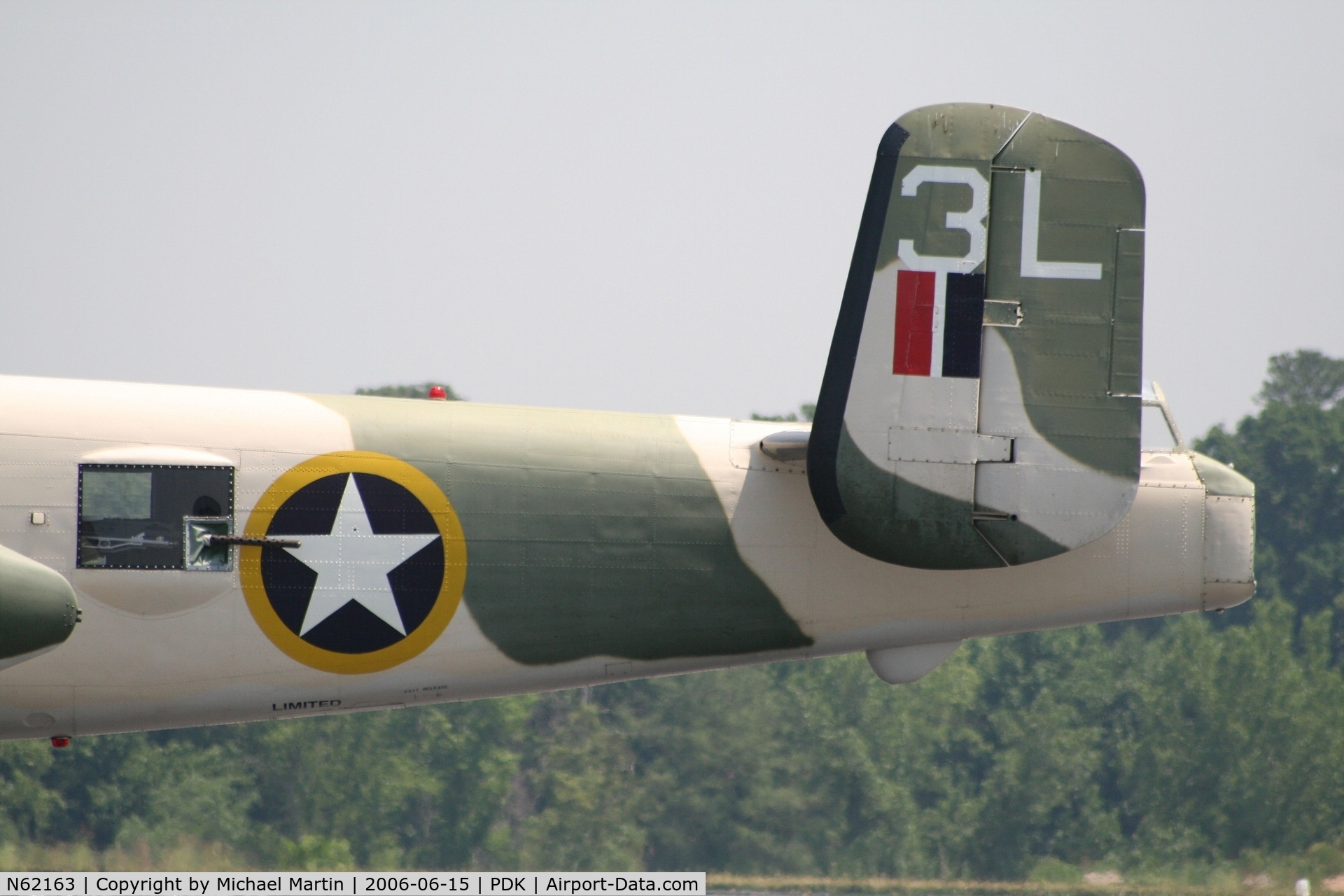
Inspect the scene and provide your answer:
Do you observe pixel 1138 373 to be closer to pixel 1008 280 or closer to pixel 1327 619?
pixel 1008 280

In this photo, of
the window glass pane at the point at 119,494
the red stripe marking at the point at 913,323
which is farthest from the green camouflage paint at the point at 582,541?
the red stripe marking at the point at 913,323

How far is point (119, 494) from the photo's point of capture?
28.8 ft

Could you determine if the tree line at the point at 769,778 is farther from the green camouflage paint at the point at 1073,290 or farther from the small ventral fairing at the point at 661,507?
the green camouflage paint at the point at 1073,290

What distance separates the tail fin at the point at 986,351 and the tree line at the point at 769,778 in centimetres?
3164

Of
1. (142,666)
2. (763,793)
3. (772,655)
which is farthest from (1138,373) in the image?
(763,793)

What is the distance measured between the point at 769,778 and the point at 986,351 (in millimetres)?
36538

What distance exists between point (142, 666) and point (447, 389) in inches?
119

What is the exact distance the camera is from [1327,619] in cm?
5225

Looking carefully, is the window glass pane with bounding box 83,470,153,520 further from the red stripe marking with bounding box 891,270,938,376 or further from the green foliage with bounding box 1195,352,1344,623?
the green foliage with bounding box 1195,352,1344,623

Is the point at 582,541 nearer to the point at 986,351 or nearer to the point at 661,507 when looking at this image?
the point at 661,507

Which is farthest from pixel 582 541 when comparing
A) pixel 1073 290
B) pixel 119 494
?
pixel 1073 290

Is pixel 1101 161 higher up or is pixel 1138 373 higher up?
pixel 1101 161
